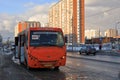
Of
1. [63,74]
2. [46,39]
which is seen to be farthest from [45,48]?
[63,74]

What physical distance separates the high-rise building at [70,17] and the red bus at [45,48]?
72750 mm

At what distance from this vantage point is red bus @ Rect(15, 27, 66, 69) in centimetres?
2166

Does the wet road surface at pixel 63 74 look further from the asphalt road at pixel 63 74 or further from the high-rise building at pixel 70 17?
the high-rise building at pixel 70 17

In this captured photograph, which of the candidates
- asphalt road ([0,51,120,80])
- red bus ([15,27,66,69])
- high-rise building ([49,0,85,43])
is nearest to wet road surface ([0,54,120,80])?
asphalt road ([0,51,120,80])

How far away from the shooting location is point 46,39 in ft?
72.9

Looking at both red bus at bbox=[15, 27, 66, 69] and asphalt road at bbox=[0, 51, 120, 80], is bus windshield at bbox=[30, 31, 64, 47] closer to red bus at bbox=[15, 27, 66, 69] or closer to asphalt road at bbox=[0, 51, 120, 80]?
red bus at bbox=[15, 27, 66, 69]

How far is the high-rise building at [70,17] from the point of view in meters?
98.6

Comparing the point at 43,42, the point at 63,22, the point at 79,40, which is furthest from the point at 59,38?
the point at 79,40

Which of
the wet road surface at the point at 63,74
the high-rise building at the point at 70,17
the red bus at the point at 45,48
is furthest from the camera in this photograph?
the high-rise building at the point at 70,17

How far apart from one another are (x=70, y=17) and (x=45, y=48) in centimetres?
7829

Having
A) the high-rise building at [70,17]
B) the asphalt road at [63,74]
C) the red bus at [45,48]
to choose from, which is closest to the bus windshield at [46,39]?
the red bus at [45,48]

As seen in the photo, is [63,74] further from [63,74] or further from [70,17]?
[70,17]

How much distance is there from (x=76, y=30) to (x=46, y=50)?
84253 mm

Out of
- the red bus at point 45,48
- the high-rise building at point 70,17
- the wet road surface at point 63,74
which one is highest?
the high-rise building at point 70,17
